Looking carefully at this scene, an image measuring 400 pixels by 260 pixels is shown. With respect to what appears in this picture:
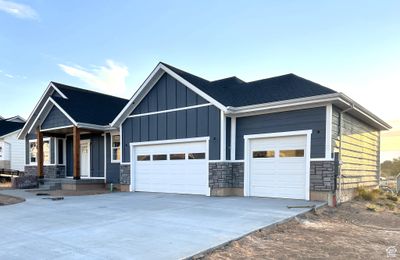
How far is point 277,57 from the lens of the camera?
14.7m

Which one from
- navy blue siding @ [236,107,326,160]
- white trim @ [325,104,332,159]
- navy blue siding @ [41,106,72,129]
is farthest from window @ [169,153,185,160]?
navy blue siding @ [41,106,72,129]

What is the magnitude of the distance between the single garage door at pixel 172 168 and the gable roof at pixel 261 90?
85.4 inches

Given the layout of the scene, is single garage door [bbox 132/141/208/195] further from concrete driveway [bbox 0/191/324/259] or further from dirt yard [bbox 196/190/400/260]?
Answer: dirt yard [bbox 196/190/400/260]

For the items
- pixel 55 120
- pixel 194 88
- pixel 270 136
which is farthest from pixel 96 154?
pixel 270 136

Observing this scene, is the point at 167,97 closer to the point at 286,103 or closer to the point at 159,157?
the point at 159,157

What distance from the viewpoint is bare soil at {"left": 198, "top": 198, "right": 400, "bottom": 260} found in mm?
4777

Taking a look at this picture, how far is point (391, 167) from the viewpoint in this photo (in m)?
33.0

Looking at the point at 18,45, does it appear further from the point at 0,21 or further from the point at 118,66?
the point at 118,66

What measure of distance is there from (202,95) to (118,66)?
10467 millimetres

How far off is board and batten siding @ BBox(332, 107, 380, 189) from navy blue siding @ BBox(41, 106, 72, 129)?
12763 millimetres

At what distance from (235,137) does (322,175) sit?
3.53m

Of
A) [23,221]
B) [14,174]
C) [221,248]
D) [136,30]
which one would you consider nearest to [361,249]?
[221,248]

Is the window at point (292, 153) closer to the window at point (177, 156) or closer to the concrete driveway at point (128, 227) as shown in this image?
the concrete driveway at point (128, 227)

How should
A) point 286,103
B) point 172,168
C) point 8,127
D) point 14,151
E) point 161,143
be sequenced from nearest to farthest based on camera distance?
point 286,103 < point 172,168 < point 161,143 < point 14,151 < point 8,127
